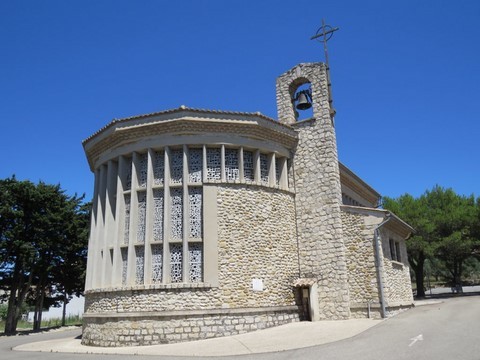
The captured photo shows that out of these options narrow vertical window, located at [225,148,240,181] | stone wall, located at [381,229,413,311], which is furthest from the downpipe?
narrow vertical window, located at [225,148,240,181]

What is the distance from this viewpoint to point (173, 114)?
54.1ft

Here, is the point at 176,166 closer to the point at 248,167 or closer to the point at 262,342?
the point at 248,167

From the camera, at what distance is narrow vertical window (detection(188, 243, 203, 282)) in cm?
1528

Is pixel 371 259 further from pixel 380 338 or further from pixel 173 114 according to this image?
pixel 173 114

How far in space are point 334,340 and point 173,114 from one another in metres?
10.6

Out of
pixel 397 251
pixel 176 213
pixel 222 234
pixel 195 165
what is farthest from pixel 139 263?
pixel 397 251

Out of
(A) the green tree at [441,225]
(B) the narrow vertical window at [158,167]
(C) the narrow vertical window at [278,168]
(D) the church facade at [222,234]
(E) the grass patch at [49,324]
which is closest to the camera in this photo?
(D) the church facade at [222,234]

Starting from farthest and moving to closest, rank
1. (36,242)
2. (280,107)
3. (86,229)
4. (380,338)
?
(86,229), (36,242), (280,107), (380,338)

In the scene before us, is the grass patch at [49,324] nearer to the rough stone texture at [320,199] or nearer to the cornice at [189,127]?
the cornice at [189,127]

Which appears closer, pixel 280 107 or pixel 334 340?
pixel 334 340

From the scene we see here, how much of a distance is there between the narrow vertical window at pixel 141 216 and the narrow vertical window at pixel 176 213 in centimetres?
123

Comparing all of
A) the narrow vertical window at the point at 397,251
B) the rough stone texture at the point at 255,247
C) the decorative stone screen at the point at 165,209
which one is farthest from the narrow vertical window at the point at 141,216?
the narrow vertical window at the point at 397,251

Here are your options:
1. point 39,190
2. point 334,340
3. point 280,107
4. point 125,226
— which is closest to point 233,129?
A: point 280,107

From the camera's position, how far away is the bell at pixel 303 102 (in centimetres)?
1955
